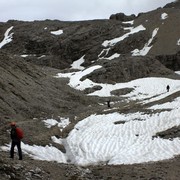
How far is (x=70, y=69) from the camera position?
3871 inches

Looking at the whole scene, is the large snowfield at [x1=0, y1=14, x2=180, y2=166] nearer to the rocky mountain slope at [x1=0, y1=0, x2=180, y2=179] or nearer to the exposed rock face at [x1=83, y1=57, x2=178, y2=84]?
the rocky mountain slope at [x1=0, y1=0, x2=180, y2=179]

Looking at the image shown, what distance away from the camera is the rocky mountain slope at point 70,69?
19.3 metres

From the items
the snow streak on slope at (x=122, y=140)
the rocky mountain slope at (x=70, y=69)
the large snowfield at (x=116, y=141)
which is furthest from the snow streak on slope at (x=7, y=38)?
the snow streak on slope at (x=122, y=140)

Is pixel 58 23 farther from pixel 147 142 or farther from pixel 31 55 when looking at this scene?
pixel 147 142

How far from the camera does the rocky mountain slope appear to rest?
19.3 meters

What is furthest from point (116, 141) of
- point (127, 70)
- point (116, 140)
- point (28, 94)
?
point (127, 70)

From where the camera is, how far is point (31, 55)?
12712 cm

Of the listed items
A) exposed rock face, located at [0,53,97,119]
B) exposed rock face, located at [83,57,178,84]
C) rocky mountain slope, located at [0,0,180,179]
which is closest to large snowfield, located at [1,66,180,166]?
rocky mountain slope, located at [0,0,180,179]

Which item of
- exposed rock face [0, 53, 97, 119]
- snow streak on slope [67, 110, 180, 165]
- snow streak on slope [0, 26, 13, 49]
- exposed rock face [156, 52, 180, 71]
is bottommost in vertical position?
snow streak on slope [67, 110, 180, 165]

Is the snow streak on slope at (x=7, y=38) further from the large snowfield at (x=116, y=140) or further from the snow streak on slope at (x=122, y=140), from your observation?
the snow streak on slope at (x=122, y=140)

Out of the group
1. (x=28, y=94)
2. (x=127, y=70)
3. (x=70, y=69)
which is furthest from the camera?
(x=70, y=69)

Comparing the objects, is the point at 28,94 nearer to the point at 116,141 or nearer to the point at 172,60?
the point at 116,141

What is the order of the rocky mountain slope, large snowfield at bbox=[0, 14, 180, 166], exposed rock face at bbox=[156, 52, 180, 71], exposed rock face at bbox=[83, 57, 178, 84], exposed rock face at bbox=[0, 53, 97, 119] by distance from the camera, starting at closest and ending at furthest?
the rocky mountain slope
large snowfield at bbox=[0, 14, 180, 166]
exposed rock face at bbox=[0, 53, 97, 119]
exposed rock face at bbox=[83, 57, 178, 84]
exposed rock face at bbox=[156, 52, 180, 71]

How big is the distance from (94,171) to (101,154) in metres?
5.98
